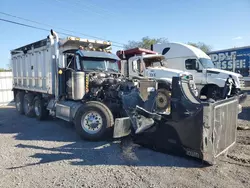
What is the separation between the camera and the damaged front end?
390cm

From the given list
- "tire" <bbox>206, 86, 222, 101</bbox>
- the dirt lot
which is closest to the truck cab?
"tire" <bbox>206, 86, 222, 101</bbox>

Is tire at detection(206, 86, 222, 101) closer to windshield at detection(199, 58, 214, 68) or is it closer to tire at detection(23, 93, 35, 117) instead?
windshield at detection(199, 58, 214, 68)

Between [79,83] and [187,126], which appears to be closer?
[187,126]

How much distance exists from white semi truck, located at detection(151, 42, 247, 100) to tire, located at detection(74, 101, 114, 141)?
288 inches

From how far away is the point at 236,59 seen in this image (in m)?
19.2

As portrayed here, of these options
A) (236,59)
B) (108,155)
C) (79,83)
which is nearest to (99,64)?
(79,83)

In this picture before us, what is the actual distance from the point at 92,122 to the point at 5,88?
11973 mm

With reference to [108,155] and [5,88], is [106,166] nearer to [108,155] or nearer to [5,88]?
[108,155]

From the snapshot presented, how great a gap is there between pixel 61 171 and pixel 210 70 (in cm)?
1016

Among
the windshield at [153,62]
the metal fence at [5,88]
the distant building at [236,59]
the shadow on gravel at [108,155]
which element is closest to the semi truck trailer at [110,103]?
the shadow on gravel at [108,155]

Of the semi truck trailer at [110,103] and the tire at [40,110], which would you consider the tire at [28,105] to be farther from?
the tire at [40,110]

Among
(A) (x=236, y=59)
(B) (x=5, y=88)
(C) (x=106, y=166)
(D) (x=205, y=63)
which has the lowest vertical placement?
(C) (x=106, y=166)

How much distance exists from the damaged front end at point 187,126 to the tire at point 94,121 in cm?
68

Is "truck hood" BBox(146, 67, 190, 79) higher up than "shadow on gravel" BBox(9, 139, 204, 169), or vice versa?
"truck hood" BBox(146, 67, 190, 79)
